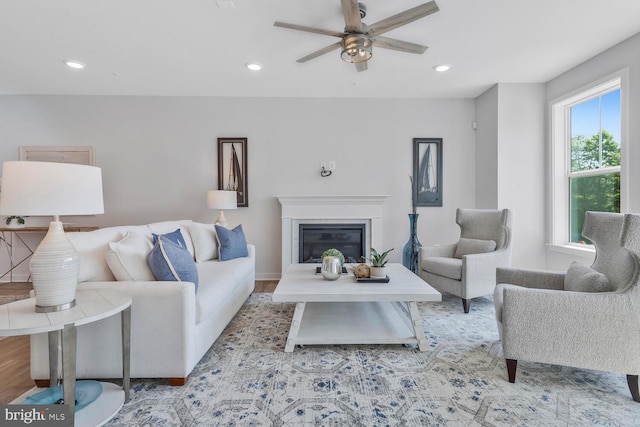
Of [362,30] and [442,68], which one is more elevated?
[442,68]

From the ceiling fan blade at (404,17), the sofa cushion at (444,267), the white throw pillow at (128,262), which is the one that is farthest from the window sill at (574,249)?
the white throw pillow at (128,262)

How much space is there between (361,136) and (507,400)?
338 cm

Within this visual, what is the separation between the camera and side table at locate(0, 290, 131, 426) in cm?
121

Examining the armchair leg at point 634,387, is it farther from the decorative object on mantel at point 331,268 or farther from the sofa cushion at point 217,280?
the sofa cushion at point 217,280

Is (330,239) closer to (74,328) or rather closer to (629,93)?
(74,328)

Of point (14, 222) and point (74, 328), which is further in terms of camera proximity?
point (14, 222)

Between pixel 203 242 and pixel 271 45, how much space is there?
2.07m

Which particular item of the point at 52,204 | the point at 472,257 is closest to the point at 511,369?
the point at 472,257

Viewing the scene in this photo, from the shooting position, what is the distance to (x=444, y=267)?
2.97 m

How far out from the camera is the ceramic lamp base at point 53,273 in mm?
1331

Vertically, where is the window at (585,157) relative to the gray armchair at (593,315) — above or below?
above

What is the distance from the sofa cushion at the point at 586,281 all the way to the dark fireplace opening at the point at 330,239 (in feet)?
8.10

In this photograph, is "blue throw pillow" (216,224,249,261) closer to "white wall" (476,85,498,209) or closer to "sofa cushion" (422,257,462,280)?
"sofa cushion" (422,257,462,280)

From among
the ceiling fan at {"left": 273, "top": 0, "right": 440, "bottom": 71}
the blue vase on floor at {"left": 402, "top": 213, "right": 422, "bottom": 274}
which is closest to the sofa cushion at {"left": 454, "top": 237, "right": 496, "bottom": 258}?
the blue vase on floor at {"left": 402, "top": 213, "right": 422, "bottom": 274}
